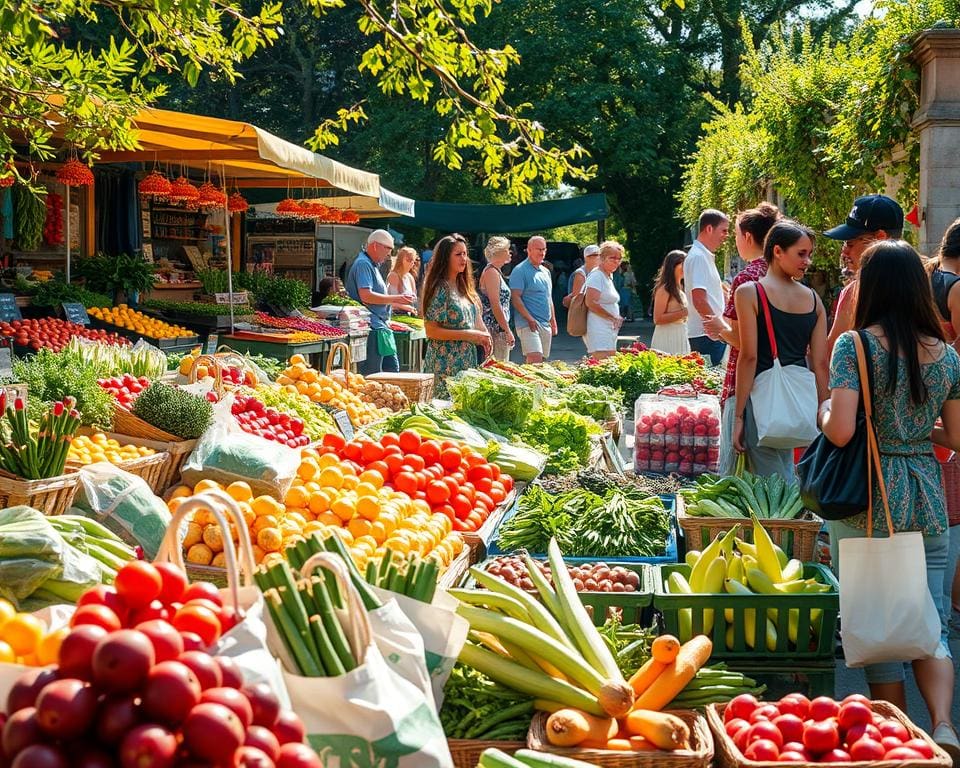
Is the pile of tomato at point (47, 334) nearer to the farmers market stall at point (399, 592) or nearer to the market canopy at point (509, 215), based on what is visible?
the farmers market stall at point (399, 592)

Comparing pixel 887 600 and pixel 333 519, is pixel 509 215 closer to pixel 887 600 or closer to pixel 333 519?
pixel 333 519

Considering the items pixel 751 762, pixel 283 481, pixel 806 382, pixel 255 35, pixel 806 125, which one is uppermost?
pixel 806 125

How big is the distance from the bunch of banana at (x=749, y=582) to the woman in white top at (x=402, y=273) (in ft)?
31.6

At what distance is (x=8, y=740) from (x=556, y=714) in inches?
66.3

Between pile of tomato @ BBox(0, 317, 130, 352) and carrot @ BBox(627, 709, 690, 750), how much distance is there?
741cm

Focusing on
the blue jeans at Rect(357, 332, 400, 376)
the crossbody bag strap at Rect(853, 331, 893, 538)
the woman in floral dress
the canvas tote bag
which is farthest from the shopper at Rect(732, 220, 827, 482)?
the blue jeans at Rect(357, 332, 400, 376)

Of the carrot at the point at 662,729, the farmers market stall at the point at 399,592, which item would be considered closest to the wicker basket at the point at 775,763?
the farmers market stall at the point at 399,592

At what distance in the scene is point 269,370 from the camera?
8.86 meters

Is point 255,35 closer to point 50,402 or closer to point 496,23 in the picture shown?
point 50,402

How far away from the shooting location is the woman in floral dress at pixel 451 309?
344 inches

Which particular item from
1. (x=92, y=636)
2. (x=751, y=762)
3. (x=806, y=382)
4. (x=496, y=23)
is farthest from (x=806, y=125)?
(x=496, y=23)

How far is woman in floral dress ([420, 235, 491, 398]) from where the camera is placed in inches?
344

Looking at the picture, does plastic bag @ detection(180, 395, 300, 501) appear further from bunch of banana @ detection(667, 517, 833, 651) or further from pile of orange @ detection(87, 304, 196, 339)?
pile of orange @ detection(87, 304, 196, 339)

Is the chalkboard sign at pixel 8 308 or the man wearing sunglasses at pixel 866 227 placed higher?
the man wearing sunglasses at pixel 866 227
